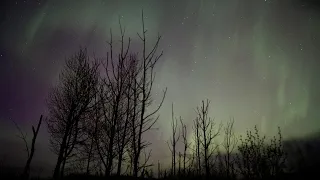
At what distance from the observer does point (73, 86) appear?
17000 millimetres

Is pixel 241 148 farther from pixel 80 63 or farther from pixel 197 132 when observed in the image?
pixel 80 63

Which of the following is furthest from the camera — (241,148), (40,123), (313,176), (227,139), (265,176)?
(227,139)

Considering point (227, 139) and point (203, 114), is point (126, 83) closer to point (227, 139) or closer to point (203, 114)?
point (203, 114)

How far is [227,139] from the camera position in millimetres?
19812

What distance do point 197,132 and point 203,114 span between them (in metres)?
1.72

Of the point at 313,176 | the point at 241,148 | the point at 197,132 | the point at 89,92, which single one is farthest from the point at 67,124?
the point at 313,176

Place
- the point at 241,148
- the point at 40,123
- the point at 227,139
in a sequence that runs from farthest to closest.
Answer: the point at 227,139
the point at 241,148
the point at 40,123

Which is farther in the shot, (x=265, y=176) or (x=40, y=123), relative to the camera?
(x=40, y=123)

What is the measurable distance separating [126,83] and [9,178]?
1245cm

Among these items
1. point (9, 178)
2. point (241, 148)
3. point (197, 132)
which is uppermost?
point (197, 132)

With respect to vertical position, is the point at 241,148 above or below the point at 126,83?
below

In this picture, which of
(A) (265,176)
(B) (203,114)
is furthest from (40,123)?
(A) (265,176)

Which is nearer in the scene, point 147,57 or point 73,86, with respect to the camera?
point 147,57

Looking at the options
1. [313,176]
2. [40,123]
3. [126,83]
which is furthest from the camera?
[40,123]
